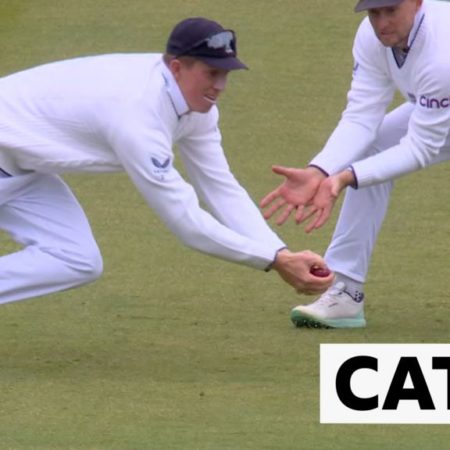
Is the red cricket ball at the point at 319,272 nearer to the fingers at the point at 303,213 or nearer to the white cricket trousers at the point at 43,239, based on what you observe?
the fingers at the point at 303,213

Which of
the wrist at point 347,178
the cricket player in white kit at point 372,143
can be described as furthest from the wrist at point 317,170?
the wrist at point 347,178

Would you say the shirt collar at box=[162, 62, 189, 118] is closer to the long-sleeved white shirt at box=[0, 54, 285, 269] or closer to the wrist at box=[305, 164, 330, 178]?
the long-sleeved white shirt at box=[0, 54, 285, 269]

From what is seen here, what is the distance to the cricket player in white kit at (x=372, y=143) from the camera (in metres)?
8.96

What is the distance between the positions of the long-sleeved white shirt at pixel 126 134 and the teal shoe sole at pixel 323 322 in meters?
0.88

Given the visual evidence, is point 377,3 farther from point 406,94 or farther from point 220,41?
point 220,41

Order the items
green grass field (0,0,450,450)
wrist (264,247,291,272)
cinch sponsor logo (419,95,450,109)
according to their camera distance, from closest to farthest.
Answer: green grass field (0,0,450,450) → wrist (264,247,291,272) → cinch sponsor logo (419,95,450,109)

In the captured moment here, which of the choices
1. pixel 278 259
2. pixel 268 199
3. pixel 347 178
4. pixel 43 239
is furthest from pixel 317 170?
pixel 43 239

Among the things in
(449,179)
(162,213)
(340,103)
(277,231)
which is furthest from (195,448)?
(340,103)

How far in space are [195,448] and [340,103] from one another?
22.3ft

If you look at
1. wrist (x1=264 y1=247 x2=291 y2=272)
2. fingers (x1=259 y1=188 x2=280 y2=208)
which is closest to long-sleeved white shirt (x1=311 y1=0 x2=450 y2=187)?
fingers (x1=259 y1=188 x2=280 y2=208)

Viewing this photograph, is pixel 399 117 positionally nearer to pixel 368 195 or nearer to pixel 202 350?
pixel 368 195

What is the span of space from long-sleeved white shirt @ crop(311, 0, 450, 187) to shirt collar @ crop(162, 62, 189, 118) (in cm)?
103

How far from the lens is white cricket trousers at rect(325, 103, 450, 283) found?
9.56 meters

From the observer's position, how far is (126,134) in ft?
26.9
